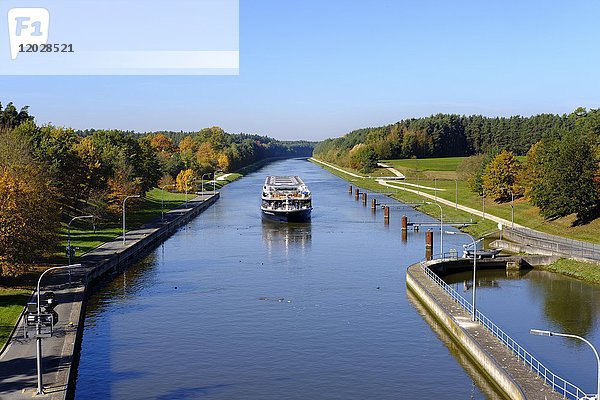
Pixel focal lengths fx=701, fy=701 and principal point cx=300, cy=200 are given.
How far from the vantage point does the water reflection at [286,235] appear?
82.3 m

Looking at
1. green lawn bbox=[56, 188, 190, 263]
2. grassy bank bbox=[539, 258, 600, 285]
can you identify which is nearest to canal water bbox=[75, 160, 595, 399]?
grassy bank bbox=[539, 258, 600, 285]

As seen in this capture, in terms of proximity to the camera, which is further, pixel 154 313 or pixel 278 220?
pixel 278 220

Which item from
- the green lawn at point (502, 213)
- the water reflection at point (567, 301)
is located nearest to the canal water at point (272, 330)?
the water reflection at point (567, 301)

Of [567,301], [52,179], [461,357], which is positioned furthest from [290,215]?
[461,357]

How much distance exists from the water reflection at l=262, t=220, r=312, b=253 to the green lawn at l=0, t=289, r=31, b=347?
34202 millimetres

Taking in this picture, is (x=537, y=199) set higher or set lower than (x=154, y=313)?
higher

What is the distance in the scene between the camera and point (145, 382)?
35.2m

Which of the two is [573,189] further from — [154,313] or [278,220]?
[154,313]

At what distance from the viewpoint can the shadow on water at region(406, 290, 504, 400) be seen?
112 ft

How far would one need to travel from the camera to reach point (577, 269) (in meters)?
A: 62.2

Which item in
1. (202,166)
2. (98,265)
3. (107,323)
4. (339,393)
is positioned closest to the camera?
(339,393)

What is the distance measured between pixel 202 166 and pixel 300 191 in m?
76.3

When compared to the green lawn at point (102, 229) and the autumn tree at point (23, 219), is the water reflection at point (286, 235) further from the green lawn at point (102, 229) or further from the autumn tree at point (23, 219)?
the autumn tree at point (23, 219)

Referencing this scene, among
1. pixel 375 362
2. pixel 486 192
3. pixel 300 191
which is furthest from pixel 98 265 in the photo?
pixel 486 192
